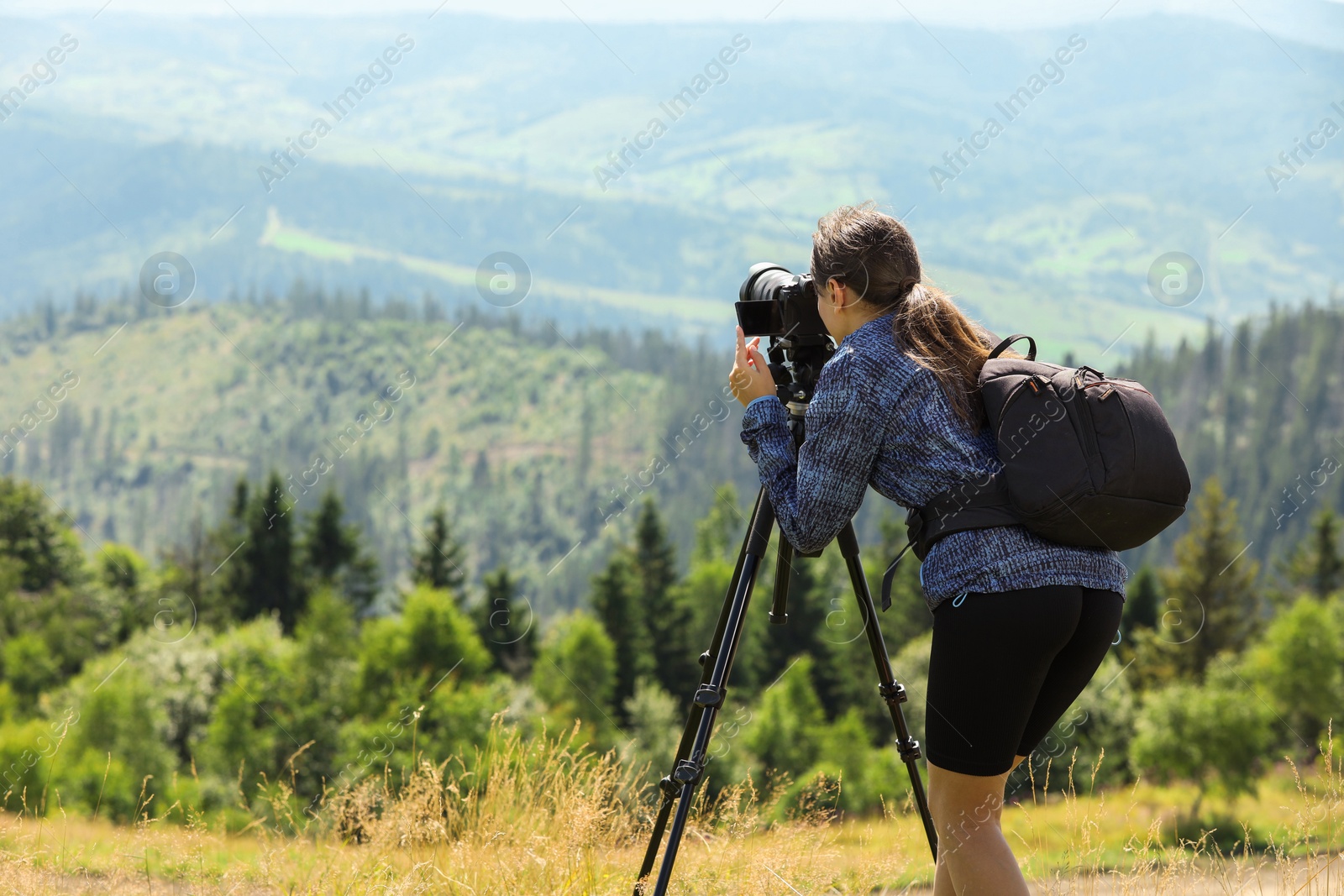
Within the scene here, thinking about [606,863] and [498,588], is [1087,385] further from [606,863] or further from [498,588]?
[498,588]

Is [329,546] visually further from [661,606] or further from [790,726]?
[790,726]

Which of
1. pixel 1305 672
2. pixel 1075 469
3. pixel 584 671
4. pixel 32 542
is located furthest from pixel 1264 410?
pixel 1075 469

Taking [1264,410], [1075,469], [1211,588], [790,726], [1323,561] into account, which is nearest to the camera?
[1075,469]

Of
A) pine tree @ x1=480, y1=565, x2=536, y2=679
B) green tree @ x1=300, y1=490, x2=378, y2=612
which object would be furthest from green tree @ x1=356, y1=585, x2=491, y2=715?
green tree @ x1=300, y1=490, x2=378, y2=612

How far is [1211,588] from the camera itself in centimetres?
4791

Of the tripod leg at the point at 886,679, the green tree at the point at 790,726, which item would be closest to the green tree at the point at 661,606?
the green tree at the point at 790,726

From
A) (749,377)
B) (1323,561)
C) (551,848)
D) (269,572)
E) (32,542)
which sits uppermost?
(749,377)

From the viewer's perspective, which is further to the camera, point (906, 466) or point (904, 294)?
point (904, 294)

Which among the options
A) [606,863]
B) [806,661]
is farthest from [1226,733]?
[606,863]

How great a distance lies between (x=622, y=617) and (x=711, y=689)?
48.3 m

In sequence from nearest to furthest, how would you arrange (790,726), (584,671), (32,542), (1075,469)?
(1075,469)
(584,671)
(790,726)
(32,542)

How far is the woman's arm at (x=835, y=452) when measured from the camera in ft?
7.42

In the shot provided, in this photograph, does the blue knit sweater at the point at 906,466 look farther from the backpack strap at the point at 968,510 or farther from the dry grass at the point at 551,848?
the dry grass at the point at 551,848

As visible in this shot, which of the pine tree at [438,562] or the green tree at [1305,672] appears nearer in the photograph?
the green tree at [1305,672]
